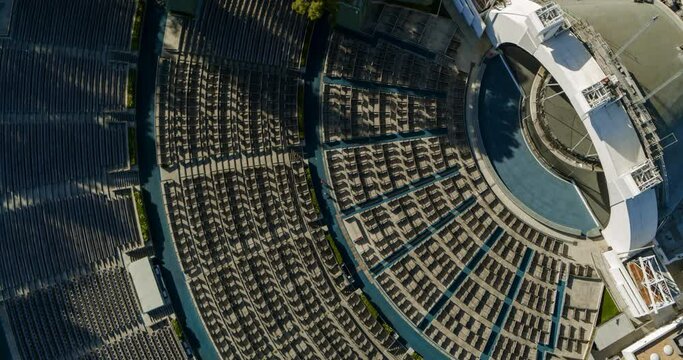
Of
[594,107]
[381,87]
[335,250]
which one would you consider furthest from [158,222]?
Result: [594,107]

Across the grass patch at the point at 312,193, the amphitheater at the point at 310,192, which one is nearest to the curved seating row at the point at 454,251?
the amphitheater at the point at 310,192

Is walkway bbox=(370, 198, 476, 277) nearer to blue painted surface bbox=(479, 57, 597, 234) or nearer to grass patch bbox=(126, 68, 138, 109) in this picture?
blue painted surface bbox=(479, 57, 597, 234)

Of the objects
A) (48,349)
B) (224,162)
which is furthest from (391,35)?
(48,349)

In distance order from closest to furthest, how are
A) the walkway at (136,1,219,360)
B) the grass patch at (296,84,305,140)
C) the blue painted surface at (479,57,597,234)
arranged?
the walkway at (136,1,219,360) → the grass patch at (296,84,305,140) → the blue painted surface at (479,57,597,234)

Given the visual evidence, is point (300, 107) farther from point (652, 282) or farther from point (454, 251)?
point (652, 282)

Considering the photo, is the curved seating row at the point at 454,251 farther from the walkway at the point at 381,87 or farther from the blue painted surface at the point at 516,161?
the blue painted surface at the point at 516,161

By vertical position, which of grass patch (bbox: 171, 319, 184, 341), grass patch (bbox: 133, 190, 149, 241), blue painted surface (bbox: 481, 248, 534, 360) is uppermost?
grass patch (bbox: 133, 190, 149, 241)

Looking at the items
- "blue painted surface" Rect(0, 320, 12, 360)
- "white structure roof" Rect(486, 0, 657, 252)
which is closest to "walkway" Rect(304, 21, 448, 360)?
"white structure roof" Rect(486, 0, 657, 252)
